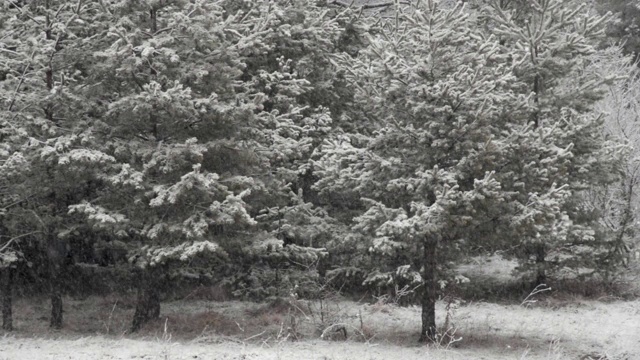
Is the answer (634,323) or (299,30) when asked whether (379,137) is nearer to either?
(299,30)

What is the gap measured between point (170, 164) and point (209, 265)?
410cm

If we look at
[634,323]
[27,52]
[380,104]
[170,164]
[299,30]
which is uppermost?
[299,30]

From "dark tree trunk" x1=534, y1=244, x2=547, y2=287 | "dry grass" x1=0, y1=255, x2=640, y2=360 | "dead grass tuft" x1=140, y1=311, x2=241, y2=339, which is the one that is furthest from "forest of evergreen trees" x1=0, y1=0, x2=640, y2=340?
"dark tree trunk" x1=534, y1=244, x2=547, y2=287

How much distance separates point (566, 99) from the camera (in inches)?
664

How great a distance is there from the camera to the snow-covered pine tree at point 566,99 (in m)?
14.6

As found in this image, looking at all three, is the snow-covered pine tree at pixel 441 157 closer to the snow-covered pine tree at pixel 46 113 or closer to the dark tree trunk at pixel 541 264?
the snow-covered pine tree at pixel 46 113

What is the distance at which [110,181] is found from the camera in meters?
11.9

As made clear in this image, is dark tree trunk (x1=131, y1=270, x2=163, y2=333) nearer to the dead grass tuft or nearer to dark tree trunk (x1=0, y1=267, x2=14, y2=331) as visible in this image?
the dead grass tuft

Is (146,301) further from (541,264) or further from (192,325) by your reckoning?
(541,264)

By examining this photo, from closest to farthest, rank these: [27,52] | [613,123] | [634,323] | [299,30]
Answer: [27,52]
[634,323]
[299,30]
[613,123]

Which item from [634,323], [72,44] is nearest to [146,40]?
[72,44]

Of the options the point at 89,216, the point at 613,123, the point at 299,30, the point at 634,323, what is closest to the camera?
the point at 89,216

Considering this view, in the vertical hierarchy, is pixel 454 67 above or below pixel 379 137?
above

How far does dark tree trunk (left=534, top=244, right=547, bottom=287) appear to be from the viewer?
17.3 m
